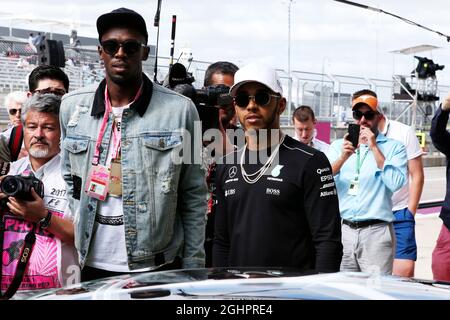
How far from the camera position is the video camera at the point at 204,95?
4.74m

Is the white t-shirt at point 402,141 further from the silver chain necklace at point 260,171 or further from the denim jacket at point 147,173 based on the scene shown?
the denim jacket at point 147,173

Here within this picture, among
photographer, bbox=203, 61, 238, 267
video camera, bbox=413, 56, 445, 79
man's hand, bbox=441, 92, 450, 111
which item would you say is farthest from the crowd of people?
video camera, bbox=413, 56, 445, 79

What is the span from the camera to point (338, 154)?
561cm

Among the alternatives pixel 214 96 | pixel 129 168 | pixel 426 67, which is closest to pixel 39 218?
pixel 129 168

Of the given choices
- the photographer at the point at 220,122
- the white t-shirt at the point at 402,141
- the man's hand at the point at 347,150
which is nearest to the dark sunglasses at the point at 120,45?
the photographer at the point at 220,122

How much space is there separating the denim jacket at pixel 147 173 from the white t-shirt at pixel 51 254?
19 centimetres

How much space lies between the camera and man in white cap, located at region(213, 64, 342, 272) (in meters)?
3.35

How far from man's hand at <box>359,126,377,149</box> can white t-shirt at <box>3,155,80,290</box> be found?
7.67 feet

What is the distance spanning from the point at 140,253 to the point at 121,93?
2.33 feet

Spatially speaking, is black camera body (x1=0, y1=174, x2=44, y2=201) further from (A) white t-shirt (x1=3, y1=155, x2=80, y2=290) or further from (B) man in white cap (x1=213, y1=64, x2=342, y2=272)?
(B) man in white cap (x1=213, y1=64, x2=342, y2=272)

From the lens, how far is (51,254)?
3.68 meters

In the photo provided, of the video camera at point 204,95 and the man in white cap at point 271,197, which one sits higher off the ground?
the video camera at point 204,95

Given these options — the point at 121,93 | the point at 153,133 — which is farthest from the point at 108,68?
the point at 153,133
